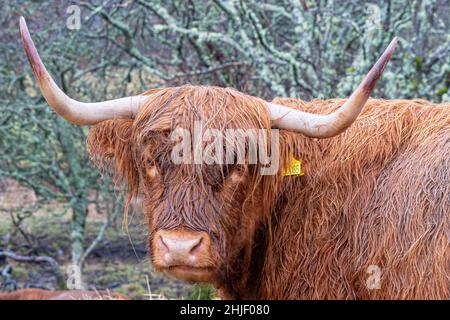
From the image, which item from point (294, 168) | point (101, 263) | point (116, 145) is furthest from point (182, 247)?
point (101, 263)

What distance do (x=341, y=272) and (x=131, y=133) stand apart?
1227 millimetres

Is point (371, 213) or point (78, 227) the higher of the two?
point (371, 213)

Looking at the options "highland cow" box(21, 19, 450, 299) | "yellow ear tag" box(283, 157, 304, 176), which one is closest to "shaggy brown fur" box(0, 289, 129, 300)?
"highland cow" box(21, 19, 450, 299)

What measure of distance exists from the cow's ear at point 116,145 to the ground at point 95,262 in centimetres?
525

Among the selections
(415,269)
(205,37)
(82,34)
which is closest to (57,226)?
(82,34)

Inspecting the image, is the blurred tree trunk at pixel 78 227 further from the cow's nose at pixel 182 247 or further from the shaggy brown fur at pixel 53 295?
the cow's nose at pixel 182 247

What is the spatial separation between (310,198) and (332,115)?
1.63 feet

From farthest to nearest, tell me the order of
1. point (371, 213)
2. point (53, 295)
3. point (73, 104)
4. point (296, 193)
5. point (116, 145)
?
point (53, 295)
point (116, 145)
point (296, 193)
point (73, 104)
point (371, 213)

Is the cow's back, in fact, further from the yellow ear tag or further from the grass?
the grass

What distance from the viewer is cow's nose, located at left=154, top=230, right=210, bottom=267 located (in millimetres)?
3006

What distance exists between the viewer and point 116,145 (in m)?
3.63

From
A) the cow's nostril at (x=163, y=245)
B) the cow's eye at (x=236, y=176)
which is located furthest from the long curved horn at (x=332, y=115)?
the cow's nostril at (x=163, y=245)

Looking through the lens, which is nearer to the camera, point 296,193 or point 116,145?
point 296,193

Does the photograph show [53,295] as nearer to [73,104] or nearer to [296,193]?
[73,104]
